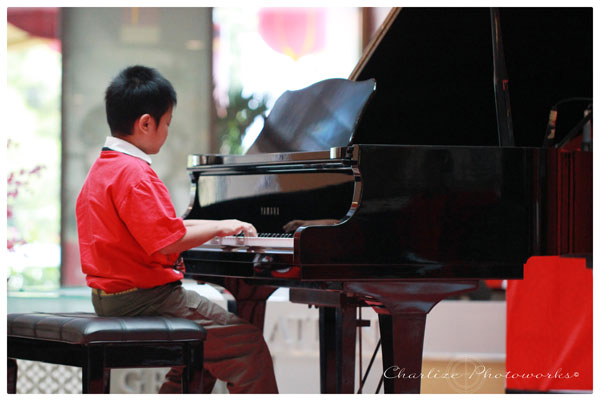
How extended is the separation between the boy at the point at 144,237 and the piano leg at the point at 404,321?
36 cm

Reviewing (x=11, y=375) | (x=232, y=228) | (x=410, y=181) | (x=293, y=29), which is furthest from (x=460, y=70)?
(x=293, y=29)

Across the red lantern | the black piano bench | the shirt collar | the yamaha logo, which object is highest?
the red lantern

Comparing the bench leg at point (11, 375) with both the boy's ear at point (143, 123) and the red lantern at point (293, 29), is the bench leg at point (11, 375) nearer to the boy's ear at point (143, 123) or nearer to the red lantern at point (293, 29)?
the boy's ear at point (143, 123)

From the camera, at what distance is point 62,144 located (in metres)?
5.00

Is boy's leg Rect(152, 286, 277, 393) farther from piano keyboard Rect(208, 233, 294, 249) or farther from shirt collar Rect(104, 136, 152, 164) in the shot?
shirt collar Rect(104, 136, 152, 164)

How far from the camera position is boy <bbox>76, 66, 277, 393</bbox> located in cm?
222

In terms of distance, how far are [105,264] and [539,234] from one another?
4.17ft

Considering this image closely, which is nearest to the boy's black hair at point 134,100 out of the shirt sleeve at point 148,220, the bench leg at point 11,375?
the shirt sleeve at point 148,220

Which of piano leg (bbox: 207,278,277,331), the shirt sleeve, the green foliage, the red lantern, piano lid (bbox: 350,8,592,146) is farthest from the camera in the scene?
the red lantern

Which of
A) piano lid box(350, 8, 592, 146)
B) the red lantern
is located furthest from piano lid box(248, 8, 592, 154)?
the red lantern

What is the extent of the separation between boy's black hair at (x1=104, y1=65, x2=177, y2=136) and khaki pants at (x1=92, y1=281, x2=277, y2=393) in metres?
0.49

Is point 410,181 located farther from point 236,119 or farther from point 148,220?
point 236,119

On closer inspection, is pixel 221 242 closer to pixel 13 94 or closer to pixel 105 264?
pixel 105 264

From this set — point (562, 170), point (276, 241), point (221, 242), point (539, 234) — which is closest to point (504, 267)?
point (539, 234)
